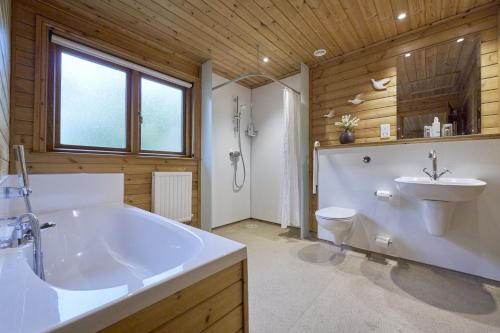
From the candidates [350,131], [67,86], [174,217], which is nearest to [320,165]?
[350,131]

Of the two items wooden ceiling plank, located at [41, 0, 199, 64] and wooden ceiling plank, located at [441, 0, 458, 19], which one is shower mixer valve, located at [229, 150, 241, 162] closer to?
wooden ceiling plank, located at [41, 0, 199, 64]

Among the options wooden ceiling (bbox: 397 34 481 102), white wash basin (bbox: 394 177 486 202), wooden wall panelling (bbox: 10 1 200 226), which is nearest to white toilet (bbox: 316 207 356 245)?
white wash basin (bbox: 394 177 486 202)

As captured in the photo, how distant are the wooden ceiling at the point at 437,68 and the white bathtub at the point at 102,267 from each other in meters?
2.49

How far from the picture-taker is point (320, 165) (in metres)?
2.63

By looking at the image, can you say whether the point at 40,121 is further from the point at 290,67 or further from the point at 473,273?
the point at 473,273

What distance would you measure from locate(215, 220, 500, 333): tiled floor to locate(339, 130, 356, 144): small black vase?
1231 millimetres

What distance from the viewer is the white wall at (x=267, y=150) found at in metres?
3.37

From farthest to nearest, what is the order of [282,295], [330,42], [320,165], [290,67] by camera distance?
[290,67], [320,165], [330,42], [282,295]

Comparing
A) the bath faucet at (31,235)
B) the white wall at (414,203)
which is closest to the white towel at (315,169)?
the white wall at (414,203)

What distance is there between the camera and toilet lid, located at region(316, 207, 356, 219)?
2014 millimetres

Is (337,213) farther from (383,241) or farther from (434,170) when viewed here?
(434,170)

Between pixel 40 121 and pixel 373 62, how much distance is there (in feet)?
10.7

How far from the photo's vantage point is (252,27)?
214 centimetres

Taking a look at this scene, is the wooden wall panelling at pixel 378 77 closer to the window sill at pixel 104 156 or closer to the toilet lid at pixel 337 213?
the toilet lid at pixel 337 213
